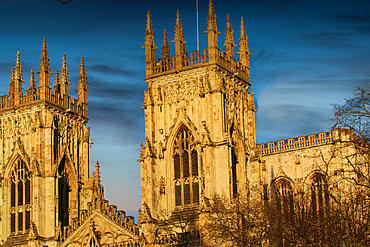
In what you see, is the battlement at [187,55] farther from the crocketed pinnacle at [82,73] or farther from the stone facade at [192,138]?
the crocketed pinnacle at [82,73]

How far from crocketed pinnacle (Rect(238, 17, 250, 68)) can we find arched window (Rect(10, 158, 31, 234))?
1799 centimetres

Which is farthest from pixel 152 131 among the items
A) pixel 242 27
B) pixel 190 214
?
pixel 242 27

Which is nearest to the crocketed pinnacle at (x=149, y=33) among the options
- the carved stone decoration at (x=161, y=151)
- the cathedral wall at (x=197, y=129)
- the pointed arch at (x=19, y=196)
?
the cathedral wall at (x=197, y=129)

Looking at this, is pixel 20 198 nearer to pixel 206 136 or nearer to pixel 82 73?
pixel 82 73

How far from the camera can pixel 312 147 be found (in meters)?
54.4

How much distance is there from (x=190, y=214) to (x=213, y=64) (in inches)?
397

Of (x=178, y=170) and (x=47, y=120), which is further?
(x=47, y=120)

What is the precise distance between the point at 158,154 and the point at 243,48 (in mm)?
11294

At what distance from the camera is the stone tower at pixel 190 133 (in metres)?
46.4

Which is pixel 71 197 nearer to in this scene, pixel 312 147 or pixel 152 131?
pixel 152 131

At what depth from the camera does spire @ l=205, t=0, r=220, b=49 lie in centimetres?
4882

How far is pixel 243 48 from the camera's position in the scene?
177 feet

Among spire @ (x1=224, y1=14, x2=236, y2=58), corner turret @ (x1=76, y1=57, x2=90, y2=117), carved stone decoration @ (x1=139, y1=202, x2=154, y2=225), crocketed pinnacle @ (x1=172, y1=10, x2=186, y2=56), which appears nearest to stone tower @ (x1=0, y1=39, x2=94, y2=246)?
corner turret @ (x1=76, y1=57, x2=90, y2=117)

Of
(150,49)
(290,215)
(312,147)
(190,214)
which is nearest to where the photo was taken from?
(290,215)
